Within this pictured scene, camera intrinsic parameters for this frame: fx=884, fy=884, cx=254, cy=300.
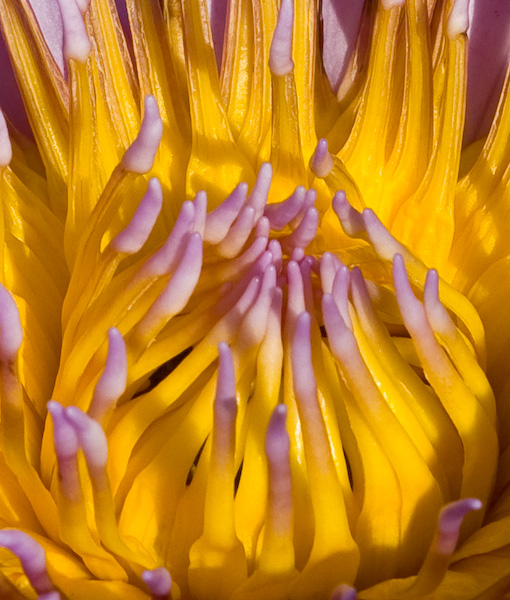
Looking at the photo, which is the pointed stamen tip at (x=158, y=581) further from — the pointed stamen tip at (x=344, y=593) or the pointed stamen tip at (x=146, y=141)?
the pointed stamen tip at (x=146, y=141)

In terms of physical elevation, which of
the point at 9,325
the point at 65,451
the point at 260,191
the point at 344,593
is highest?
the point at 260,191

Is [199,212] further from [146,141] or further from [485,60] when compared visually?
[485,60]

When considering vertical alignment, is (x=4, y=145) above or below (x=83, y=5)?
below

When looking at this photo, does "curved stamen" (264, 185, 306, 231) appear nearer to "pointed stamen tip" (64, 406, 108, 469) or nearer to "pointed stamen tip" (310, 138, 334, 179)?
"pointed stamen tip" (310, 138, 334, 179)

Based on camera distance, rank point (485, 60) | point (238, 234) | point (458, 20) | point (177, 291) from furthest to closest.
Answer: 1. point (485, 60)
2. point (458, 20)
3. point (238, 234)
4. point (177, 291)

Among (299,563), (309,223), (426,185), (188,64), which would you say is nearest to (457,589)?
(299,563)

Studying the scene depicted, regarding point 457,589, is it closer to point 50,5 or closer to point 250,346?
point 250,346

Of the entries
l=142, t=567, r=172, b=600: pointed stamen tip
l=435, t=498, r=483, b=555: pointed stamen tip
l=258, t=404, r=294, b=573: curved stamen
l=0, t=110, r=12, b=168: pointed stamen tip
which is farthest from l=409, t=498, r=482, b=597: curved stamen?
l=0, t=110, r=12, b=168: pointed stamen tip

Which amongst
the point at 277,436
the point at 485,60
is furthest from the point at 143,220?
the point at 485,60
